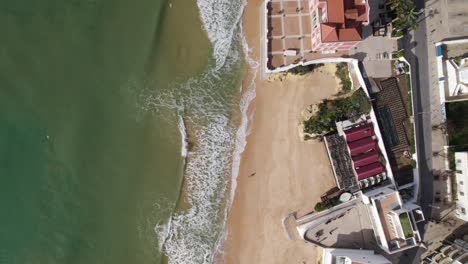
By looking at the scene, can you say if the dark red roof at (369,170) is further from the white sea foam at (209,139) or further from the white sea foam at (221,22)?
the white sea foam at (221,22)

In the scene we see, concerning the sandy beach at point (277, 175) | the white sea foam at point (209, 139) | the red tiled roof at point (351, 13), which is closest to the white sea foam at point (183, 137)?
the white sea foam at point (209, 139)

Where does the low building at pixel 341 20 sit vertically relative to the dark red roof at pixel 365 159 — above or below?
above

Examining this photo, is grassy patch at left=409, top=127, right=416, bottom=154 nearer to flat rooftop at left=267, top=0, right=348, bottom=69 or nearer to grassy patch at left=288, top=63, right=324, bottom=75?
flat rooftop at left=267, top=0, right=348, bottom=69

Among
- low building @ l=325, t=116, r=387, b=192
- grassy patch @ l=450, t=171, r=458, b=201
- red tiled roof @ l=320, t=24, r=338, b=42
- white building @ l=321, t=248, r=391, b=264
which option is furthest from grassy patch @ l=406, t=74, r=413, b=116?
white building @ l=321, t=248, r=391, b=264

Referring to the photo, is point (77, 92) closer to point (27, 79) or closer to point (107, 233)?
point (27, 79)

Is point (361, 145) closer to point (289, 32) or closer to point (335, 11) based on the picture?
point (335, 11)

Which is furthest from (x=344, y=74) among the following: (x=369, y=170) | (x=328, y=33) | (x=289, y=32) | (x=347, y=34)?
(x=369, y=170)
